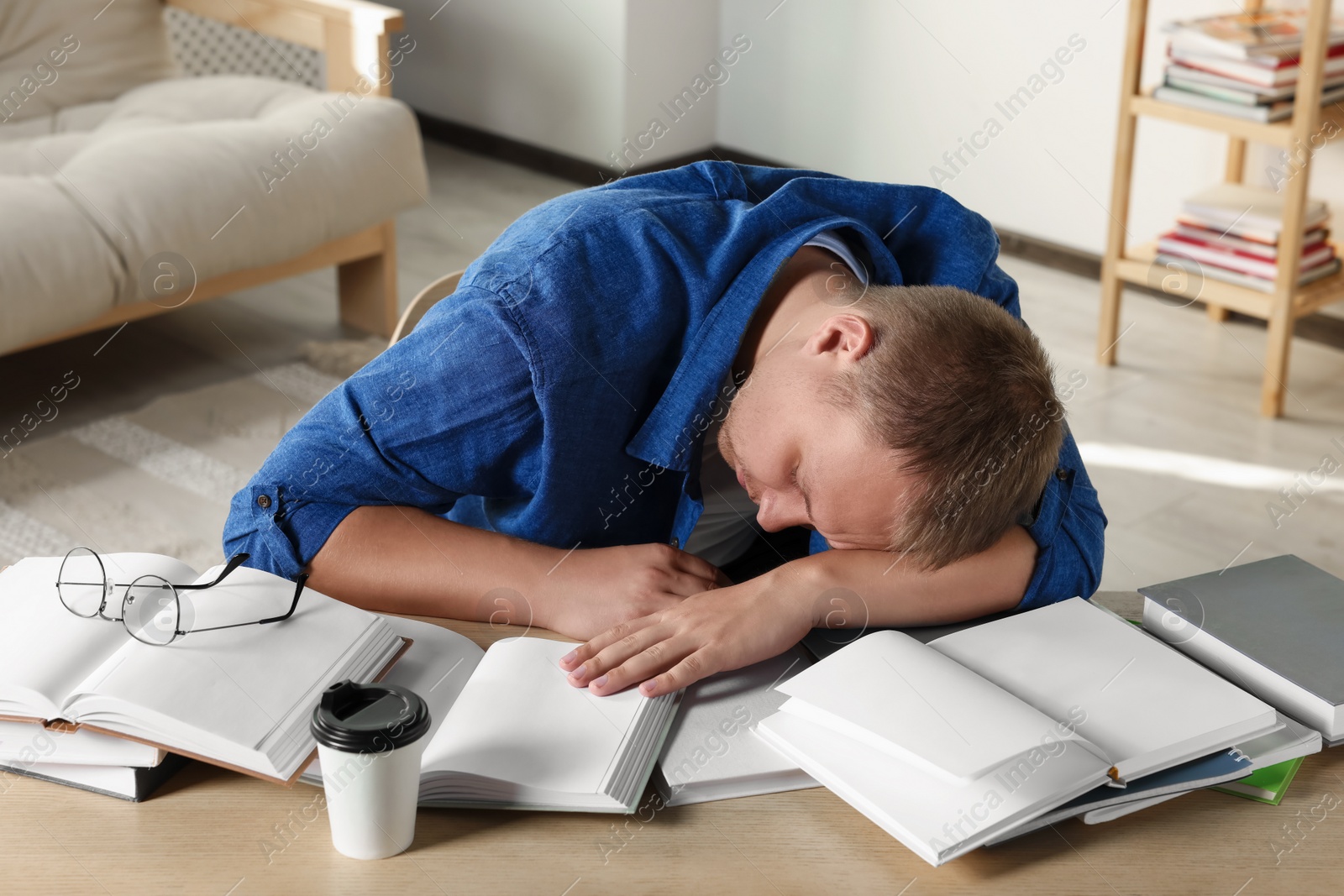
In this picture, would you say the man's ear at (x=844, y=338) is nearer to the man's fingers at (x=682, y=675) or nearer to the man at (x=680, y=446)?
the man at (x=680, y=446)

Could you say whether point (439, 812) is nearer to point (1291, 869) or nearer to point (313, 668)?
point (313, 668)

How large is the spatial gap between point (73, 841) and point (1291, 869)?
0.68 metres

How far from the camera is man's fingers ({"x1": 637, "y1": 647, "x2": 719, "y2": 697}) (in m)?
0.81

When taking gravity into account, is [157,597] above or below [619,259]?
below

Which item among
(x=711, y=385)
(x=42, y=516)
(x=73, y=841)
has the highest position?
(x=711, y=385)

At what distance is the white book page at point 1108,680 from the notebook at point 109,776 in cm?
50

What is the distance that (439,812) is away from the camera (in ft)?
2.40

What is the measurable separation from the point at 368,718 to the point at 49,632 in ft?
0.82

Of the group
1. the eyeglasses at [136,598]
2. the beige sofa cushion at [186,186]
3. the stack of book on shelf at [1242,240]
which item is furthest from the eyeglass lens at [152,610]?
the stack of book on shelf at [1242,240]

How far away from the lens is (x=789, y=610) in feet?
2.89

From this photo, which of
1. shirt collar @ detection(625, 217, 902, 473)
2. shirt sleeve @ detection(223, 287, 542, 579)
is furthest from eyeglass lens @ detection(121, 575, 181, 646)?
shirt collar @ detection(625, 217, 902, 473)

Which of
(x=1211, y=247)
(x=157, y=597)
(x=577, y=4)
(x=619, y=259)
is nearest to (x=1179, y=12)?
(x=1211, y=247)

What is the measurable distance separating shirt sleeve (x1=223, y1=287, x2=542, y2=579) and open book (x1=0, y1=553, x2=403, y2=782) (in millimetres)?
95

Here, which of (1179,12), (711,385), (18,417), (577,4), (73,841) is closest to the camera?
(73,841)
